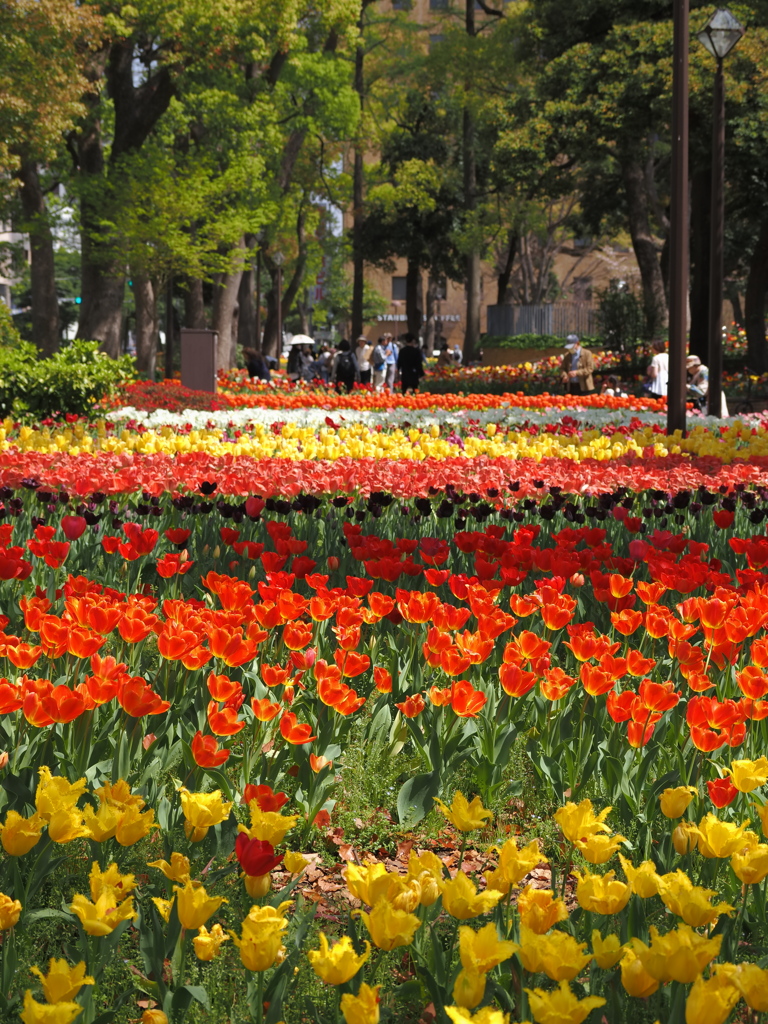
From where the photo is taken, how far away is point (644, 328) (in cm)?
3281

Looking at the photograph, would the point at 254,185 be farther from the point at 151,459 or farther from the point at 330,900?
the point at 330,900

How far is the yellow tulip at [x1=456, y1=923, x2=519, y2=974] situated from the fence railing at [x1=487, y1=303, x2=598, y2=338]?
4026cm

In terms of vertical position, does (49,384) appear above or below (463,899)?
above

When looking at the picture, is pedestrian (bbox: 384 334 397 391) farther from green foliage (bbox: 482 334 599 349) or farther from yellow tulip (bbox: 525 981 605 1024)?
yellow tulip (bbox: 525 981 605 1024)

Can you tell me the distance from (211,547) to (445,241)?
132ft

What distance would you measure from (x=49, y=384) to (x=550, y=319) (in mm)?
28445

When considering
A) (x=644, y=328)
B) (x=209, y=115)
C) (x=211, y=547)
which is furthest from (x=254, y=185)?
(x=211, y=547)

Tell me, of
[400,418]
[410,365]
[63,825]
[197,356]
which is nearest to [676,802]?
[63,825]

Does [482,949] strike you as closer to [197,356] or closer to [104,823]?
[104,823]

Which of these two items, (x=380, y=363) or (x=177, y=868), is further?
(x=380, y=363)

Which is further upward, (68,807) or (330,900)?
(68,807)

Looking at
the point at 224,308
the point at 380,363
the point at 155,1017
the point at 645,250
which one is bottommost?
the point at 155,1017

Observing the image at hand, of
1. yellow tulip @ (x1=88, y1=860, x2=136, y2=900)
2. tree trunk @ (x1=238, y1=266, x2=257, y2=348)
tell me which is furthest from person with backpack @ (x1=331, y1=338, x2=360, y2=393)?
yellow tulip @ (x1=88, y1=860, x2=136, y2=900)

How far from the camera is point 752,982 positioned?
1.63 meters
